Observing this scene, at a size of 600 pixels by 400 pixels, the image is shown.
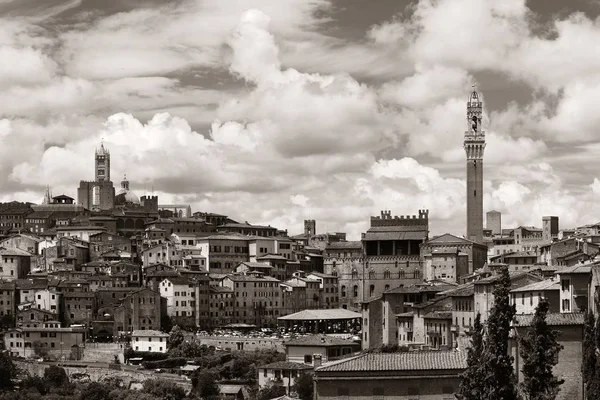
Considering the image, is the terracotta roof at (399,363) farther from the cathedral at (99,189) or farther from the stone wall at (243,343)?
the cathedral at (99,189)

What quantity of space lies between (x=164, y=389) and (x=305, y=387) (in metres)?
13.9

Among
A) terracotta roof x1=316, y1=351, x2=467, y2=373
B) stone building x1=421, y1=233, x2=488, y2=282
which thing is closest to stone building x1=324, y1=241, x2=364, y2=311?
stone building x1=421, y1=233, x2=488, y2=282

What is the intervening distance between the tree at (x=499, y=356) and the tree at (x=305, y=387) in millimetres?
28651

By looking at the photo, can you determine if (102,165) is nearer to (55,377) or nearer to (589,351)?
(55,377)

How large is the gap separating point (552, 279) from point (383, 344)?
59.9ft

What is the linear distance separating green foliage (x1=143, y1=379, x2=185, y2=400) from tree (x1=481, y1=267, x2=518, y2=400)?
40.8m

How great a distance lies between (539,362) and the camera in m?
34.4

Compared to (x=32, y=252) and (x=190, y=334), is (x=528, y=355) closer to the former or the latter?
(x=190, y=334)

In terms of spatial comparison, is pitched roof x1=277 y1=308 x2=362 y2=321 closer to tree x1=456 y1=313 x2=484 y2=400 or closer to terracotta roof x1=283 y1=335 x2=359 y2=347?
terracotta roof x1=283 y1=335 x2=359 y2=347

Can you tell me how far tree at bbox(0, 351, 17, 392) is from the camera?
81.1m

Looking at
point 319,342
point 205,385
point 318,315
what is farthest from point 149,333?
point 319,342

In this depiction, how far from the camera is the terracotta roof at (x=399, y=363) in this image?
38.4 m

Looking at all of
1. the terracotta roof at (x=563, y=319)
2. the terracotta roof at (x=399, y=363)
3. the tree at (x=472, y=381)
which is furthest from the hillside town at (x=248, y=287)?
the tree at (x=472, y=381)

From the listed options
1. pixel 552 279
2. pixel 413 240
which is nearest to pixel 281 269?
pixel 413 240
